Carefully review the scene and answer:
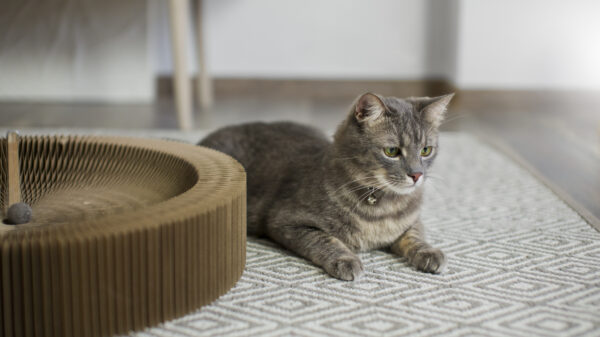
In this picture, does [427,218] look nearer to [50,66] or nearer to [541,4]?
[541,4]

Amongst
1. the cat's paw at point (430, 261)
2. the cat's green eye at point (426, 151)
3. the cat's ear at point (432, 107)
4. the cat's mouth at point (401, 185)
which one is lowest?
the cat's paw at point (430, 261)

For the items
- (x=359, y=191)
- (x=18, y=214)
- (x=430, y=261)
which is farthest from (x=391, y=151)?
(x=18, y=214)

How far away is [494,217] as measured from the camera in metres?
1.68

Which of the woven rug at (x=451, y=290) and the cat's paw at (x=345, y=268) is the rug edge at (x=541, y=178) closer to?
the woven rug at (x=451, y=290)

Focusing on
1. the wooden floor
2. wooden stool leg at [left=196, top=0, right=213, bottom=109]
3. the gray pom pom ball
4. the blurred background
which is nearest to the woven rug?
the gray pom pom ball

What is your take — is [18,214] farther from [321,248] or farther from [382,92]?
[382,92]

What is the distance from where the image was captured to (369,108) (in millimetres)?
1274

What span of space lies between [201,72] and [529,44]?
5.21 feet

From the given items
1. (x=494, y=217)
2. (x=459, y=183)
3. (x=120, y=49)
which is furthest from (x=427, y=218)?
(x=120, y=49)

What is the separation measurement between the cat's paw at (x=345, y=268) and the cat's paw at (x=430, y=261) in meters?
0.12

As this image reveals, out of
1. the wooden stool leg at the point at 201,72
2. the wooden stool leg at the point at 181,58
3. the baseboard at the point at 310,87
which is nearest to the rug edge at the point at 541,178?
the baseboard at the point at 310,87

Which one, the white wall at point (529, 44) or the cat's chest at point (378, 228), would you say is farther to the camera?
the white wall at point (529, 44)

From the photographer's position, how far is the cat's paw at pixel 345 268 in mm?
1252

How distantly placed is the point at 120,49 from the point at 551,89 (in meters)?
2.11
